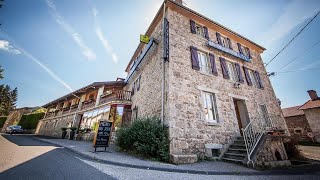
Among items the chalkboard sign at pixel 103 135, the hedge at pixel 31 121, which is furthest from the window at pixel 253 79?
the hedge at pixel 31 121

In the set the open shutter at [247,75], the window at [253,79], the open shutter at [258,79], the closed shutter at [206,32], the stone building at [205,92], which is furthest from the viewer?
the open shutter at [258,79]

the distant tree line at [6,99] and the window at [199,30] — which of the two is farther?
the distant tree line at [6,99]

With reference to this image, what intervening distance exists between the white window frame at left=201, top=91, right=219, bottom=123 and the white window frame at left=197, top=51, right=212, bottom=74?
1.47 m

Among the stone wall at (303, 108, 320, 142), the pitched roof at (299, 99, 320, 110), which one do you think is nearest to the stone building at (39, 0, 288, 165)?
the pitched roof at (299, 99, 320, 110)

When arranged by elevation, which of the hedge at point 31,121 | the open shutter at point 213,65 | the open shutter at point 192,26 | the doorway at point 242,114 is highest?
the open shutter at point 192,26

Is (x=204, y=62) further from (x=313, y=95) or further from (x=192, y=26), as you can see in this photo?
(x=313, y=95)

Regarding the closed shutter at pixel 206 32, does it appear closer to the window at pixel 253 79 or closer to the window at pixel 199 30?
the window at pixel 199 30

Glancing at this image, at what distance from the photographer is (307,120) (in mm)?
18969

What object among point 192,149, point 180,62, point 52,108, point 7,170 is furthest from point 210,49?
point 52,108

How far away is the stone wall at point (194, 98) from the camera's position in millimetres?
6609

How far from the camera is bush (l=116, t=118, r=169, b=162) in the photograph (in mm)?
5959

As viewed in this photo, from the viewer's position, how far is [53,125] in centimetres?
2141

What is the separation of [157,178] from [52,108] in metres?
28.5

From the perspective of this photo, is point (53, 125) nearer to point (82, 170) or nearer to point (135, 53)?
point (135, 53)
